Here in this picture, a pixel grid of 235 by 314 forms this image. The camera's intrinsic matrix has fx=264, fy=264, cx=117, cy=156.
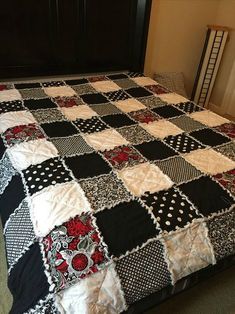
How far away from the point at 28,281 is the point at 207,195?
765 mm

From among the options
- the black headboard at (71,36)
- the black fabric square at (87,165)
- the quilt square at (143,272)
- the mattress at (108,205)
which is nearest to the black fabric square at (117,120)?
the mattress at (108,205)

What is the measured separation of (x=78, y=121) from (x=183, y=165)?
699 millimetres

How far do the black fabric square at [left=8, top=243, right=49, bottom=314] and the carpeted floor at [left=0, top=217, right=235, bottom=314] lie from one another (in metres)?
0.49

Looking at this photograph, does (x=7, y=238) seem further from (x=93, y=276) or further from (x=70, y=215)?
(x=93, y=276)

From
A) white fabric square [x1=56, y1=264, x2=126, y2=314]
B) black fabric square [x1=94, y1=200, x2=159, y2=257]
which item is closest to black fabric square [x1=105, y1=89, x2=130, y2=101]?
black fabric square [x1=94, y1=200, x2=159, y2=257]

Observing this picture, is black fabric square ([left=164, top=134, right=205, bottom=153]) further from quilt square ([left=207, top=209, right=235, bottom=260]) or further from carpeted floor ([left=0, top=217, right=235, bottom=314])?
carpeted floor ([left=0, top=217, right=235, bottom=314])

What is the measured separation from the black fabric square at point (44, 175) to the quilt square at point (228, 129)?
101 cm

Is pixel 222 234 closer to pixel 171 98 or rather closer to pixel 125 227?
pixel 125 227

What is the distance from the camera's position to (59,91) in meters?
2.02

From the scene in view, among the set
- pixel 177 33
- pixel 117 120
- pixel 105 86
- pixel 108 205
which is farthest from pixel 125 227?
pixel 177 33

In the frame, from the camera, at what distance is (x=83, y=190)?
108 cm

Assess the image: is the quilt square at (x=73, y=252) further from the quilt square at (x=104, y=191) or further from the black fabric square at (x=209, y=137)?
the black fabric square at (x=209, y=137)

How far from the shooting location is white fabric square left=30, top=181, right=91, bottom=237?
3.11ft

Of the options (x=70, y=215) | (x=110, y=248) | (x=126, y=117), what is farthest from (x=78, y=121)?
(x=110, y=248)
